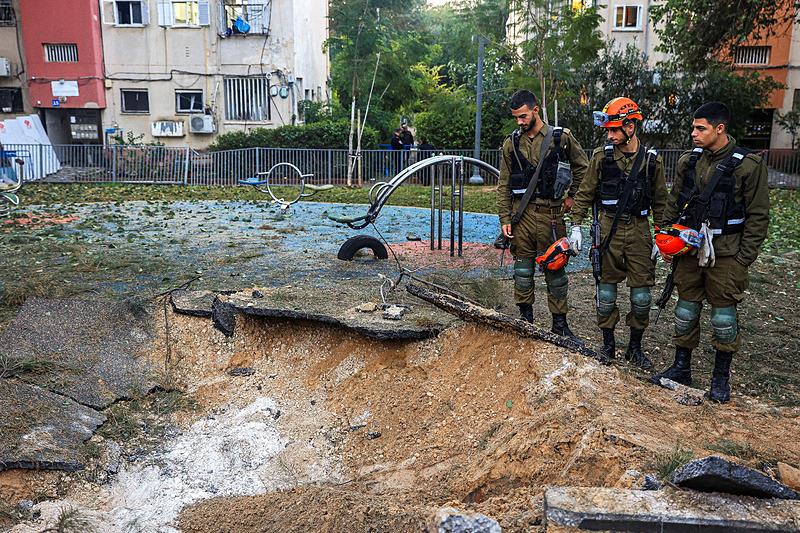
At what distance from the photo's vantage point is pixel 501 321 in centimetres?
550

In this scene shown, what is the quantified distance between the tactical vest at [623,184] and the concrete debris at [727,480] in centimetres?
285

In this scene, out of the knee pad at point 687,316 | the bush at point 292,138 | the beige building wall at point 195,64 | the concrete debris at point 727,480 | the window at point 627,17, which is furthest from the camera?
the window at point 627,17

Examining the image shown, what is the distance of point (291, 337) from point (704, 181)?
353 centimetres

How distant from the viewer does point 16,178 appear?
65.0ft

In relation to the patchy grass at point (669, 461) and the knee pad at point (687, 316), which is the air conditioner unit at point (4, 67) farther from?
the patchy grass at point (669, 461)

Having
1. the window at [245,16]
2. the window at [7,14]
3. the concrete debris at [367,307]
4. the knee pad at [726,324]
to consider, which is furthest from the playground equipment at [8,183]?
the knee pad at [726,324]

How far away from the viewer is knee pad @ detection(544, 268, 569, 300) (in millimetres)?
6340

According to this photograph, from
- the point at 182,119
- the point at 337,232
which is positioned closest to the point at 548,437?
the point at 337,232

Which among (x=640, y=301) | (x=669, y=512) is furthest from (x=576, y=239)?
(x=669, y=512)

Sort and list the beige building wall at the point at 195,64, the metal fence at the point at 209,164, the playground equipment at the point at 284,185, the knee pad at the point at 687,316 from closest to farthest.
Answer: the knee pad at the point at 687,316, the playground equipment at the point at 284,185, the metal fence at the point at 209,164, the beige building wall at the point at 195,64

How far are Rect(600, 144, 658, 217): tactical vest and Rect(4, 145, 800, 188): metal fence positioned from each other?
49.0 ft

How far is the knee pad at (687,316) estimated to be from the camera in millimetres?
5426

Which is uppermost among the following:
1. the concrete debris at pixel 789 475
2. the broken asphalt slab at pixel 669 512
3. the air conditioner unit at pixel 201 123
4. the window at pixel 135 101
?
the window at pixel 135 101

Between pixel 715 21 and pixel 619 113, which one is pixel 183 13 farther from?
pixel 619 113
